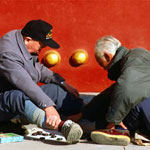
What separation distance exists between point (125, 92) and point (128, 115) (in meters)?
0.30

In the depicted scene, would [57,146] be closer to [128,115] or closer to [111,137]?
[111,137]

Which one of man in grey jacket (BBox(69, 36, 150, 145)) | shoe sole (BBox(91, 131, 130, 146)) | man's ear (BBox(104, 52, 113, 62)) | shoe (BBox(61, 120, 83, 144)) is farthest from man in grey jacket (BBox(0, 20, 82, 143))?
man's ear (BBox(104, 52, 113, 62))

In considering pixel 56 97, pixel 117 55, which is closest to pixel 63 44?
pixel 56 97

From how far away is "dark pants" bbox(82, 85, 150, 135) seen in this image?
3559 mm

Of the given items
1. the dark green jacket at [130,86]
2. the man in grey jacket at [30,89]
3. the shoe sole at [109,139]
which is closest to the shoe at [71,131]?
the man in grey jacket at [30,89]

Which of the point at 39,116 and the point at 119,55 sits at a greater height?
the point at 119,55

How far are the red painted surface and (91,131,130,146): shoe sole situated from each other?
158 cm

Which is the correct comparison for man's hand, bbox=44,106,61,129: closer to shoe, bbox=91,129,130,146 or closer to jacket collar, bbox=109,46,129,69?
shoe, bbox=91,129,130,146

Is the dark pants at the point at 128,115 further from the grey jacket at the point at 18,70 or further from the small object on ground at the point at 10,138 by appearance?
the small object on ground at the point at 10,138

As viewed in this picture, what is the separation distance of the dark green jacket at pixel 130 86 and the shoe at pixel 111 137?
0.09 meters

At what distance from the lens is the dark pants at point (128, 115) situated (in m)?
3.56

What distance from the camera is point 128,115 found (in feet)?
12.0

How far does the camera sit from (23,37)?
154 inches

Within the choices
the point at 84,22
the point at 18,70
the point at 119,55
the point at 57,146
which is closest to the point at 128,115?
the point at 119,55
